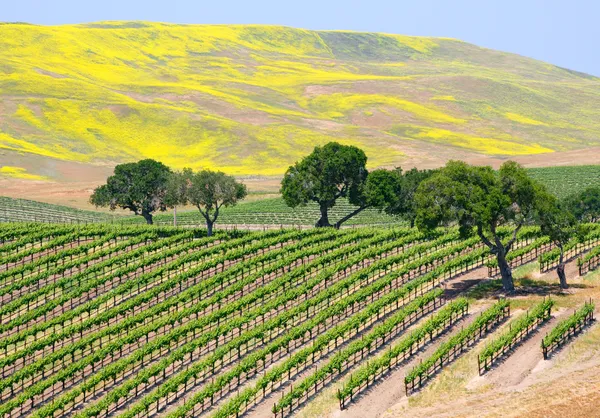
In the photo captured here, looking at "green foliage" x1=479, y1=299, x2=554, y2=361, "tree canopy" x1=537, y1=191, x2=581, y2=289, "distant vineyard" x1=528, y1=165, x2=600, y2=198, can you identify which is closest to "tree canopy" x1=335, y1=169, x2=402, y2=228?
"tree canopy" x1=537, y1=191, x2=581, y2=289

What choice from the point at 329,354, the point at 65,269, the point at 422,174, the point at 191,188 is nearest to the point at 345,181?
the point at 422,174

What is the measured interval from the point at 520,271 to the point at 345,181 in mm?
30732

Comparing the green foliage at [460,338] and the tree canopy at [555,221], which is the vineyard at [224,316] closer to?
the green foliage at [460,338]

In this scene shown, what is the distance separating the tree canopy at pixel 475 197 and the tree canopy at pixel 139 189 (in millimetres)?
52277

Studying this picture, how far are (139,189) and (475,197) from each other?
191 feet

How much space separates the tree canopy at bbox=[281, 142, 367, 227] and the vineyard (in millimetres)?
10151

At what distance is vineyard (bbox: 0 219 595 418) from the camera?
5688cm

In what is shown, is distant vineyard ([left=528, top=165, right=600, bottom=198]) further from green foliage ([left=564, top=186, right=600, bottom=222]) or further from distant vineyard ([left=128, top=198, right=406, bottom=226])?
distant vineyard ([left=128, top=198, right=406, bottom=226])

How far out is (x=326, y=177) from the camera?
102 metres

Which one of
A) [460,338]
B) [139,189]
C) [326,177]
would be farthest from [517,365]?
[139,189]

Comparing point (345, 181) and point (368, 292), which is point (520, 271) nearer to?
point (368, 292)

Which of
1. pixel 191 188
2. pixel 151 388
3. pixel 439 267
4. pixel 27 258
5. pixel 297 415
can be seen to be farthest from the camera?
pixel 191 188

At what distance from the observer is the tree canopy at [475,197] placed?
6762cm

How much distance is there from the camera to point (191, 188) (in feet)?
326
